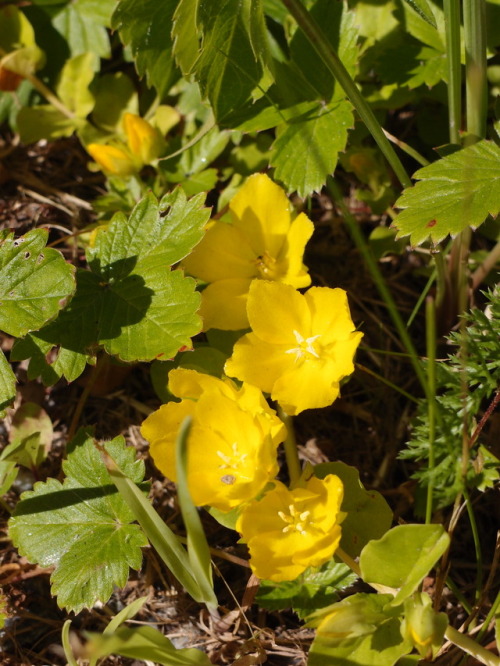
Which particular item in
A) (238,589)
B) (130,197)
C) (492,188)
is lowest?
(238,589)

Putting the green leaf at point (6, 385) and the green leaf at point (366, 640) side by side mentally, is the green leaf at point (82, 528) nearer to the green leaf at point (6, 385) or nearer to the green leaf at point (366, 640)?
the green leaf at point (6, 385)

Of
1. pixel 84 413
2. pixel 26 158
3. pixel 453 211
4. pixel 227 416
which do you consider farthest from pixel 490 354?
pixel 26 158

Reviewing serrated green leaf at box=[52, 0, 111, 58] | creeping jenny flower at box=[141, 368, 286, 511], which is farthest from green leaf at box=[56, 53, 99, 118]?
creeping jenny flower at box=[141, 368, 286, 511]

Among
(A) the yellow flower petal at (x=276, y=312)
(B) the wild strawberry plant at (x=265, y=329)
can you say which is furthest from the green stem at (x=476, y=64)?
(A) the yellow flower petal at (x=276, y=312)

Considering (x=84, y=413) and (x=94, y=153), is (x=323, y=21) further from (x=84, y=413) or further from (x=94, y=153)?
(x=84, y=413)

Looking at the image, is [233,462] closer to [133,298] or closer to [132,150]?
[133,298]
